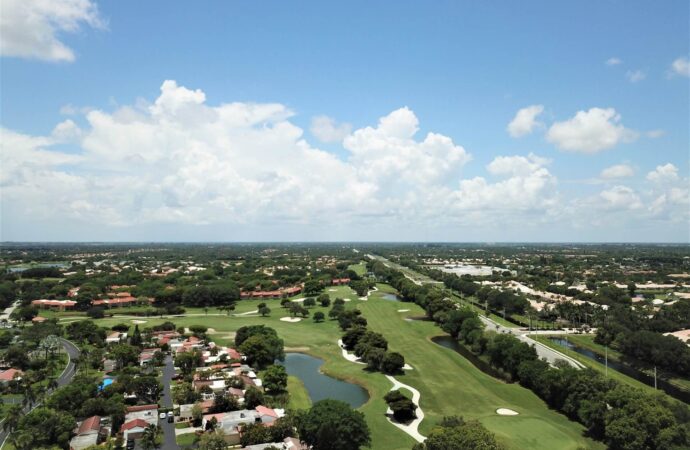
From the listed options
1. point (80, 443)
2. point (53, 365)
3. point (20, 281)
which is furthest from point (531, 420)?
point (20, 281)

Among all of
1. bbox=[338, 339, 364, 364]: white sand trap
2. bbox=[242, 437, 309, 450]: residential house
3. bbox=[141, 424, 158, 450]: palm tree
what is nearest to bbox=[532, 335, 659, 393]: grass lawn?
bbox=[338, 339, 364, 364]: white sand trap

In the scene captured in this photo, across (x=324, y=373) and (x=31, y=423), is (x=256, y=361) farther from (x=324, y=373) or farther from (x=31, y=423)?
(x=31, y=423)

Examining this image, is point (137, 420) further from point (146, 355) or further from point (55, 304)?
point (55, 304)

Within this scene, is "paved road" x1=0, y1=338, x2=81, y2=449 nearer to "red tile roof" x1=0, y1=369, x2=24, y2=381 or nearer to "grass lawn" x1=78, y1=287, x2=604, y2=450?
"red tile roof" x1=0, y1=369, x2=24, y2=381

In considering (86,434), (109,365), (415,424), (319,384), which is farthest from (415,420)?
(109,365)


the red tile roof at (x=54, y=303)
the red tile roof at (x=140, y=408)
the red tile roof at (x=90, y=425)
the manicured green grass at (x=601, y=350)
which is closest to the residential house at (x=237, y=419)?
the red tile roof at (x=140, y=408)
